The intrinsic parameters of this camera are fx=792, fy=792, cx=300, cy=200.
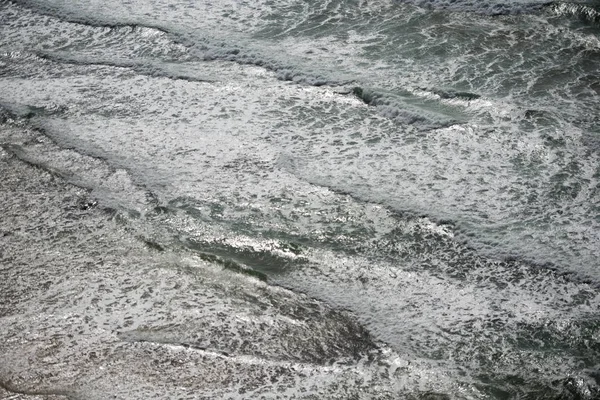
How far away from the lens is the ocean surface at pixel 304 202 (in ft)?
9.77

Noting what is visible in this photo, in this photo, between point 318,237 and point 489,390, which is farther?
point 318,237

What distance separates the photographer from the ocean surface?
2977 mm

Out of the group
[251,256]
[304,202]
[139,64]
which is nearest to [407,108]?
[304,202]

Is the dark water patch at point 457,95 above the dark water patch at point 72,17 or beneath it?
beneath

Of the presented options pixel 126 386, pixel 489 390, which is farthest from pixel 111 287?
pixel 489 390

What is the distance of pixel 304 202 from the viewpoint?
12.6ft

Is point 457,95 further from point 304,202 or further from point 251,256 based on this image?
point 251,256

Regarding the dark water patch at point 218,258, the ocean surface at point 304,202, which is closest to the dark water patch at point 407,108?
the ocean surface at point 304,202

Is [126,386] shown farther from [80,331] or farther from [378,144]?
[378,144]

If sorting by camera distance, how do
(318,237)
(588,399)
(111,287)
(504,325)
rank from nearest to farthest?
(588,399) < (504,325) < (111,287) < (318,237)

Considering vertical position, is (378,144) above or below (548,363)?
above

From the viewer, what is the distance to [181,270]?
344 cm

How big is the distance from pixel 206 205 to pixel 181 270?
51cm

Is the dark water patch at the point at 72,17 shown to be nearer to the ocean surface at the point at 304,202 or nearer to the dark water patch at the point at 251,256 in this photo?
the ocean surface at the point at 304,202
